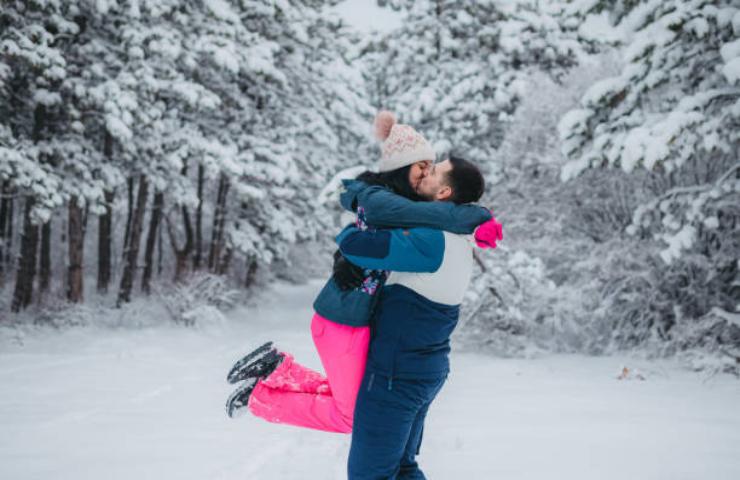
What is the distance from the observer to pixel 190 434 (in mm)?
4387

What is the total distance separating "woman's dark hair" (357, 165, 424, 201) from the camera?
2.59 m

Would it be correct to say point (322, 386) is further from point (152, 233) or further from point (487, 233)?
point (152, 233)

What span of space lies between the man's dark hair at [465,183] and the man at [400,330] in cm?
19

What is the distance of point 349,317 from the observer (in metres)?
2.32

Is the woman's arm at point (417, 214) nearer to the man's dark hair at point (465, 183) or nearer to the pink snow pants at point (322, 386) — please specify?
the man's dark hair at point (465, 183)

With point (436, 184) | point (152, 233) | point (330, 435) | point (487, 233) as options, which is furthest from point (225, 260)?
point (487, 233)

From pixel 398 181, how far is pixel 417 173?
0.10 metres

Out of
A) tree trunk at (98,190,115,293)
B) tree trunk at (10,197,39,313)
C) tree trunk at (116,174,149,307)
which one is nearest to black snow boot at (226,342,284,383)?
tree trunk at (10,197,39,313)

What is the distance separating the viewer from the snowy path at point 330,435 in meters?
3.60

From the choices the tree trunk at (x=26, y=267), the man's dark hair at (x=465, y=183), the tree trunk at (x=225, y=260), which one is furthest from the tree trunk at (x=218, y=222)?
the man's dark hair at (x=465, y=183)

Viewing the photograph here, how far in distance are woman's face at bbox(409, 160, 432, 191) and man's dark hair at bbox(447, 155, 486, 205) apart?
0.50 ft

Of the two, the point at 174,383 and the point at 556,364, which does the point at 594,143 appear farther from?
the point at 174,383

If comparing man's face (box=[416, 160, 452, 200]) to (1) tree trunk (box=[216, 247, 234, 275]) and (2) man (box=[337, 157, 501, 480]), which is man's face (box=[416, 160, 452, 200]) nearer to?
(2) man (box=[337, 157, 501, 480])

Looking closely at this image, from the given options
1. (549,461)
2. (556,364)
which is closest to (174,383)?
(549,461)
